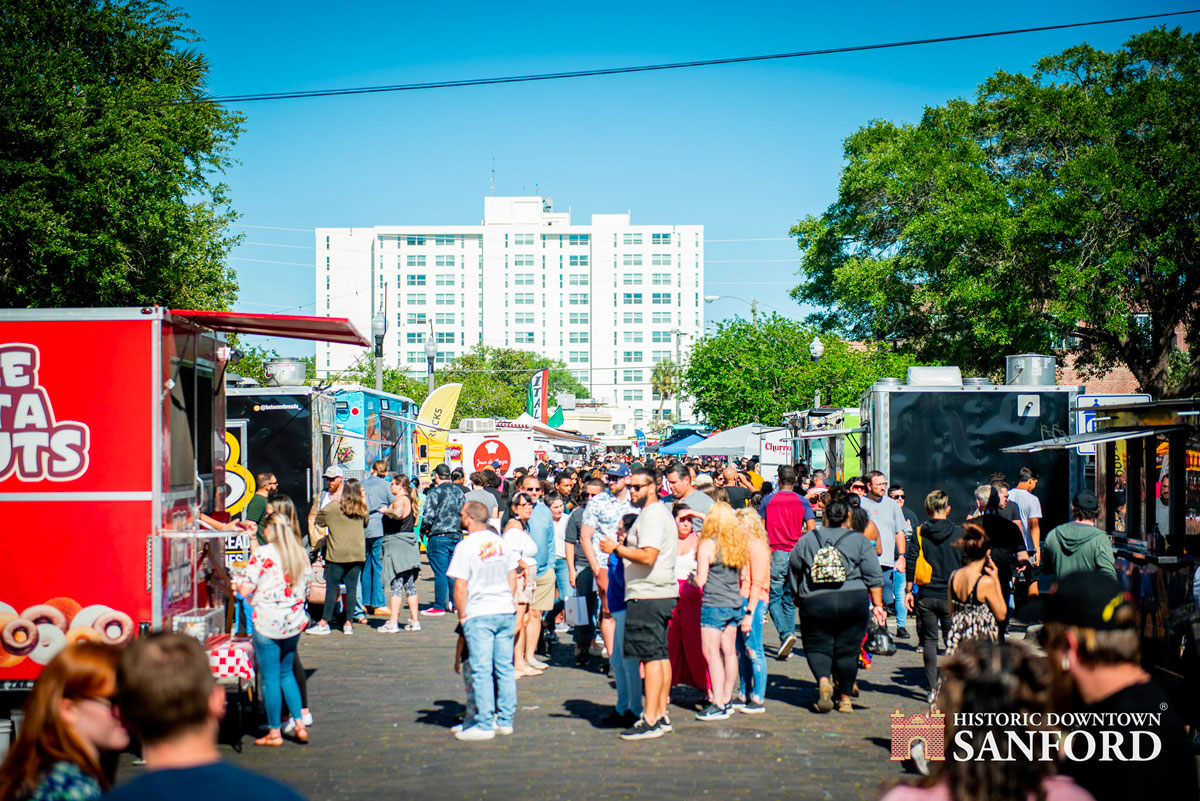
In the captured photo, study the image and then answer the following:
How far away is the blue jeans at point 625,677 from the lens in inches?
328

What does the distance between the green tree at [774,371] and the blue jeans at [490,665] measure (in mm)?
28421

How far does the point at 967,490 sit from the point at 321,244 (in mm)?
133716

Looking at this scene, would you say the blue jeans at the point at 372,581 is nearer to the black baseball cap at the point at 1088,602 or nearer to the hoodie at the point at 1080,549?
the hoodie at the point at 1080,549

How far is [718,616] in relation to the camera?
8.61m

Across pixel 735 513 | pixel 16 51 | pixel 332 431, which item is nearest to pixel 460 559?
pixel 735 513

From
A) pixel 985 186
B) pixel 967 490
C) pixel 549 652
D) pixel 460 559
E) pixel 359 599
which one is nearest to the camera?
pixel 460 559

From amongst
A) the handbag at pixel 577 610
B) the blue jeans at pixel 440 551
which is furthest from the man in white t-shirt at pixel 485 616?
the blue jeans at pixel 440 551

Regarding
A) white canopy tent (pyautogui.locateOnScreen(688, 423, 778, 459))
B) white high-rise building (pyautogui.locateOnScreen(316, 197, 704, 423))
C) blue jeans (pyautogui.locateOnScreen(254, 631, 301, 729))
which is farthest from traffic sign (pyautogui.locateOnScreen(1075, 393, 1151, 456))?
white high-rise building (pyautogui.locateOnScreen(316, 197, 704, 423))

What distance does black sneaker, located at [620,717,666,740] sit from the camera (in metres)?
8.13

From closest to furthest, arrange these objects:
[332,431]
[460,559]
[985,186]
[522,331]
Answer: [460,559] → [332,431] → [985,186] → [522,331]

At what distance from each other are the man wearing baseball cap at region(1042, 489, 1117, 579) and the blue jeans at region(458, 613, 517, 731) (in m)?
5.10

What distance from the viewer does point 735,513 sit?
9.19 meters

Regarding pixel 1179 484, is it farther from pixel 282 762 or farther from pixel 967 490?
pixel 282 762

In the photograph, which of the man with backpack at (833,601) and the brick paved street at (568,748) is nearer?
the brick paved street at (568,748)
